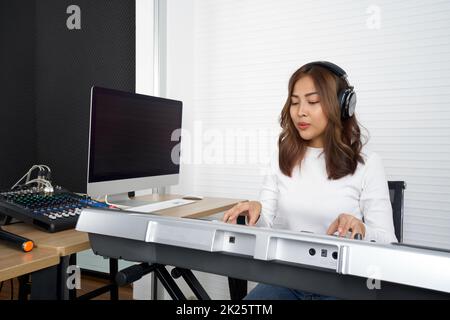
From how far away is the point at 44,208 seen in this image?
1225 mm

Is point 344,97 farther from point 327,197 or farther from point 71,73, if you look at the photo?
point 71,73

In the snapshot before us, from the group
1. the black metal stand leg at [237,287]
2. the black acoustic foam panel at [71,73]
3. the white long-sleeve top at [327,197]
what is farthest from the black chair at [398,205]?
the black acoustic foam panel at [71,73]

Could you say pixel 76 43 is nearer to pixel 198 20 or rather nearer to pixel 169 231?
pixel 198 20

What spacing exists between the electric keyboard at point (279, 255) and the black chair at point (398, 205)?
1052 mm

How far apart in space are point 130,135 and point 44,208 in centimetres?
50

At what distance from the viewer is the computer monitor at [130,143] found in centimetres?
143

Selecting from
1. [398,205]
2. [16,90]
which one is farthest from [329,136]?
[16,90]

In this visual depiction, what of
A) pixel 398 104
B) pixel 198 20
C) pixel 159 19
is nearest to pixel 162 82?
pixel 159 19

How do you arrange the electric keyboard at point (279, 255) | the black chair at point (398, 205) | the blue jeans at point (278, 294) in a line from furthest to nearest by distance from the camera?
the black chair at point (398, 205) → the blue jeans at point (278, 294) → the electric keyboard at point (279, 255)

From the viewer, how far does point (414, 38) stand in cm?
199

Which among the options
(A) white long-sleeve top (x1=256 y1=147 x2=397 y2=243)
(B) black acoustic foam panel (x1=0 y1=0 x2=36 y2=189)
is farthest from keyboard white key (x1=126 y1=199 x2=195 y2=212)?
(B) black acoustic foam panel (x1=0 y1=0 x2=36 y2=189)

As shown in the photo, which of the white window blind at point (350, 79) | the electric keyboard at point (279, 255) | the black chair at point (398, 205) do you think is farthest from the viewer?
the white window blind at point (350, 79)

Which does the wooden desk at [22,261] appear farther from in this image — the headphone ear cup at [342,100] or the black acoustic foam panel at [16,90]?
the black acoustic foam panel at [16,90]
